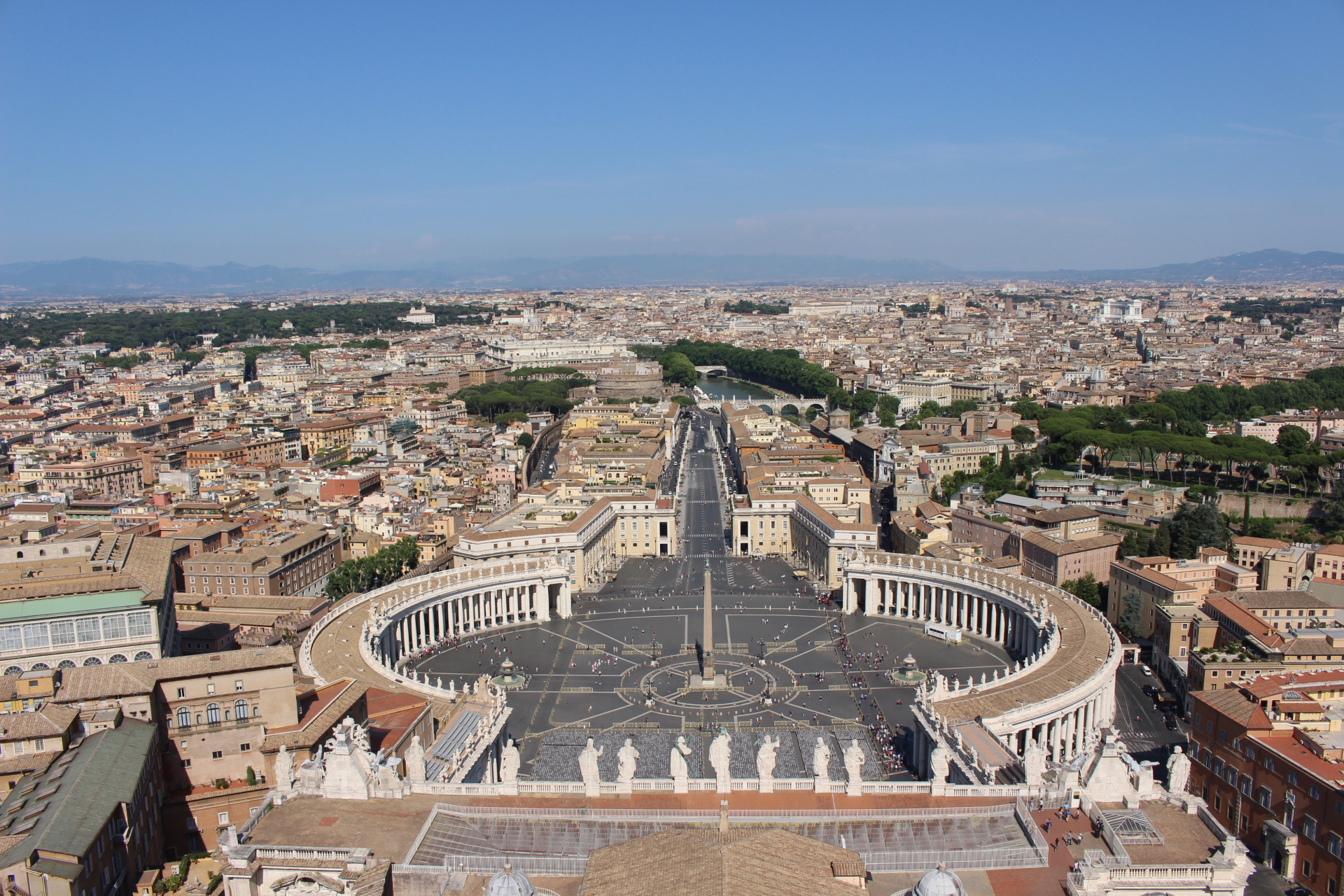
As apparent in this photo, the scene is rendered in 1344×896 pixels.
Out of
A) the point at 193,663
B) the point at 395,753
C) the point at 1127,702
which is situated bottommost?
the point at 1127,702

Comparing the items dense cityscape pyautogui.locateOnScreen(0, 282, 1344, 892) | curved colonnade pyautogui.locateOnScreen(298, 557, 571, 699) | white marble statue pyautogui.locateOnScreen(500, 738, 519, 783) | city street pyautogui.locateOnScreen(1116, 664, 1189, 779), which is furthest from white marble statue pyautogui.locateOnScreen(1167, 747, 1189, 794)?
curved colonnade pyautogui.locateOnScreen(298, 557, 571, 699)

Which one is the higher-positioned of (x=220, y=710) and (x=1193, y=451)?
(x=220, y=710)

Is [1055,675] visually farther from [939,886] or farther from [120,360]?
[120,360]

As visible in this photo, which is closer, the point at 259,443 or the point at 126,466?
the point at 126,466

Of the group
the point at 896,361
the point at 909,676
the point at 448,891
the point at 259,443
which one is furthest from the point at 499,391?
the point at 448,891

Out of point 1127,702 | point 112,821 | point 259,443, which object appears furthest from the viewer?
point 259,443

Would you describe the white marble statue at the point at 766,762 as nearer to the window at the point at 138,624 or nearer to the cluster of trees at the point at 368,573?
the window at the point at 138,624

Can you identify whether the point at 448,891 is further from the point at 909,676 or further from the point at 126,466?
the point at 126,466

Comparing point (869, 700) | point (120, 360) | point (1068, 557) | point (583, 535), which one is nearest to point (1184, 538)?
point (1068, 557)

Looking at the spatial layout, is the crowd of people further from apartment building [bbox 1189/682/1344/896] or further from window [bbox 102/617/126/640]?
window [bbox 102/617/126/640]
